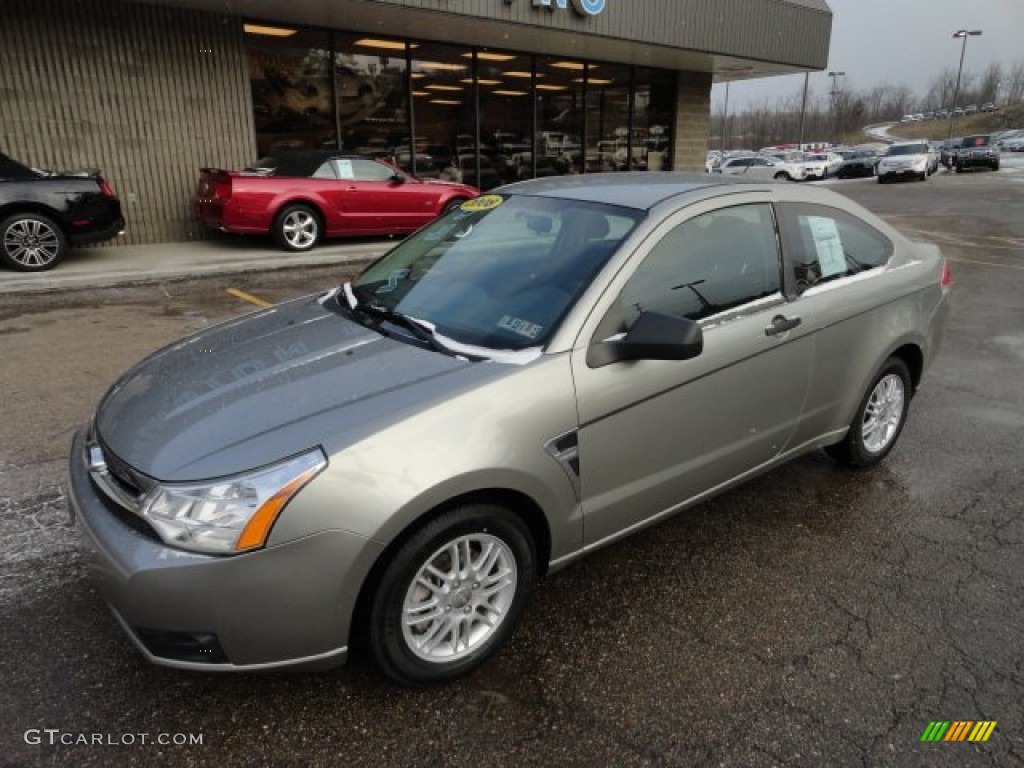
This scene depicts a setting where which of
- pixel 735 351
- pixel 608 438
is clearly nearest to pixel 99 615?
pixel 608 438

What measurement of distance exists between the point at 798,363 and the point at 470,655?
1.94 meters

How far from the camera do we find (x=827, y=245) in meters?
3.69

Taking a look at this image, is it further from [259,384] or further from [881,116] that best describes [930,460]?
[881,116]

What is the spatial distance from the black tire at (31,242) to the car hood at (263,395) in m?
7.95

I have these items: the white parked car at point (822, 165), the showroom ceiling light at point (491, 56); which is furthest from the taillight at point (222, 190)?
the white parked car at point (822, 165)

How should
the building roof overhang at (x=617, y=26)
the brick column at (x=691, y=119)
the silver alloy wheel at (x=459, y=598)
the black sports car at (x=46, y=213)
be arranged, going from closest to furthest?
the silver alloy wheel at (x=459, y=598)
the black sports car at (x=46, y=213)
the building roof overhang at (x=617, y=26)
the brick column at (x=691, y=119)

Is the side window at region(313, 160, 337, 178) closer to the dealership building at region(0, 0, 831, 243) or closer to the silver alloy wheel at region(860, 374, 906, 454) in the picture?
the dealership building at region(0, 0, 831, 243)

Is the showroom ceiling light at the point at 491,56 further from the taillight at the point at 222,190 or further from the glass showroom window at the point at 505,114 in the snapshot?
the taillight at the point at 222,190

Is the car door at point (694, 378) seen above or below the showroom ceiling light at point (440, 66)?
below

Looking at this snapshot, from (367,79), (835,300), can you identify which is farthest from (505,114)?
(835,300)

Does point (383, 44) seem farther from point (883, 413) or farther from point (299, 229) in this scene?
point (883, 413)

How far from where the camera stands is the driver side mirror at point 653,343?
2.56 meters

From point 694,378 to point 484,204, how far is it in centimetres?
142

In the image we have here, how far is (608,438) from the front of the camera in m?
2.68
